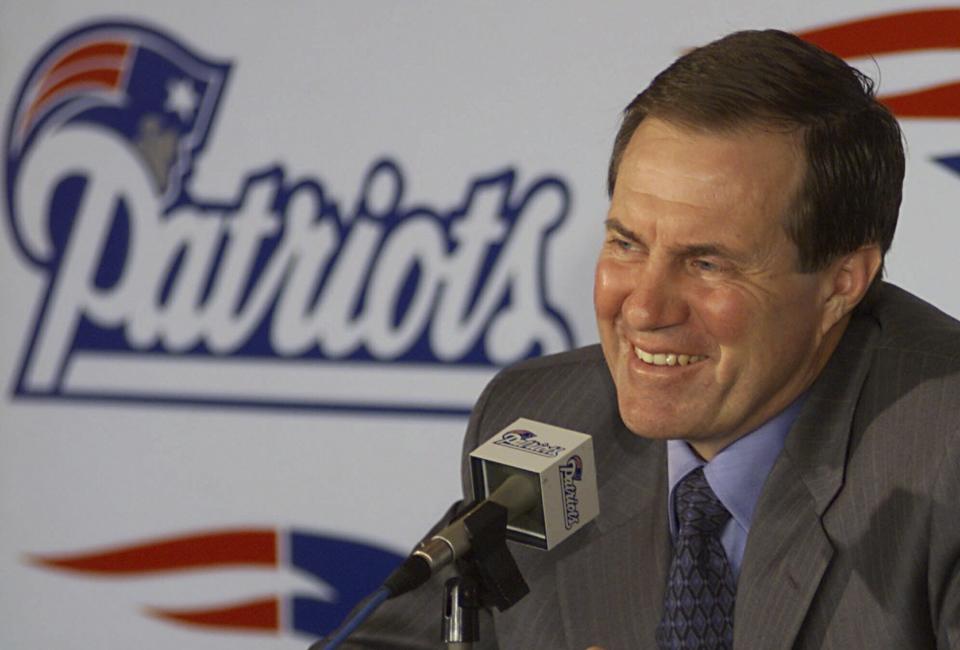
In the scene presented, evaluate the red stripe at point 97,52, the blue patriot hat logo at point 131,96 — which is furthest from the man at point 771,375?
the red stripe at point 97,52

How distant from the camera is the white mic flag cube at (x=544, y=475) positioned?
1.50 m

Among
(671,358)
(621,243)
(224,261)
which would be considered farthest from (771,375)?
(224,261)

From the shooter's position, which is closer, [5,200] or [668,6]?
[668,6]

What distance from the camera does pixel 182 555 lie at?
321 cm

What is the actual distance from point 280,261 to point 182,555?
691 millimetres

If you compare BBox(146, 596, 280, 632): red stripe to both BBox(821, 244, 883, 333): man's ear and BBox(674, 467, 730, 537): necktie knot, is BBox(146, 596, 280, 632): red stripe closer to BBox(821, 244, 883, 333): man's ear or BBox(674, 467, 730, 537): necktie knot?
BBox(674, 467, 730, 537): necktie knot

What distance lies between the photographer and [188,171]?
3164 mm

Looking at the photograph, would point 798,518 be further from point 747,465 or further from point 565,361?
point 565,361

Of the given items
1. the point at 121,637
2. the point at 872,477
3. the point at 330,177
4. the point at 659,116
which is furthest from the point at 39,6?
the point at 872,477

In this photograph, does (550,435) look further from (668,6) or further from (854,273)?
(668,6)

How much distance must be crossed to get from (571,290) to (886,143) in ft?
3.55

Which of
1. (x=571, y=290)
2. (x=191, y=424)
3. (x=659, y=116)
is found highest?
(x=659, y=116)

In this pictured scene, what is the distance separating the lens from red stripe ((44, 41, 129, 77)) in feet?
10.7

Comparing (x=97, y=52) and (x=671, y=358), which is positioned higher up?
(x=97, y=52)
